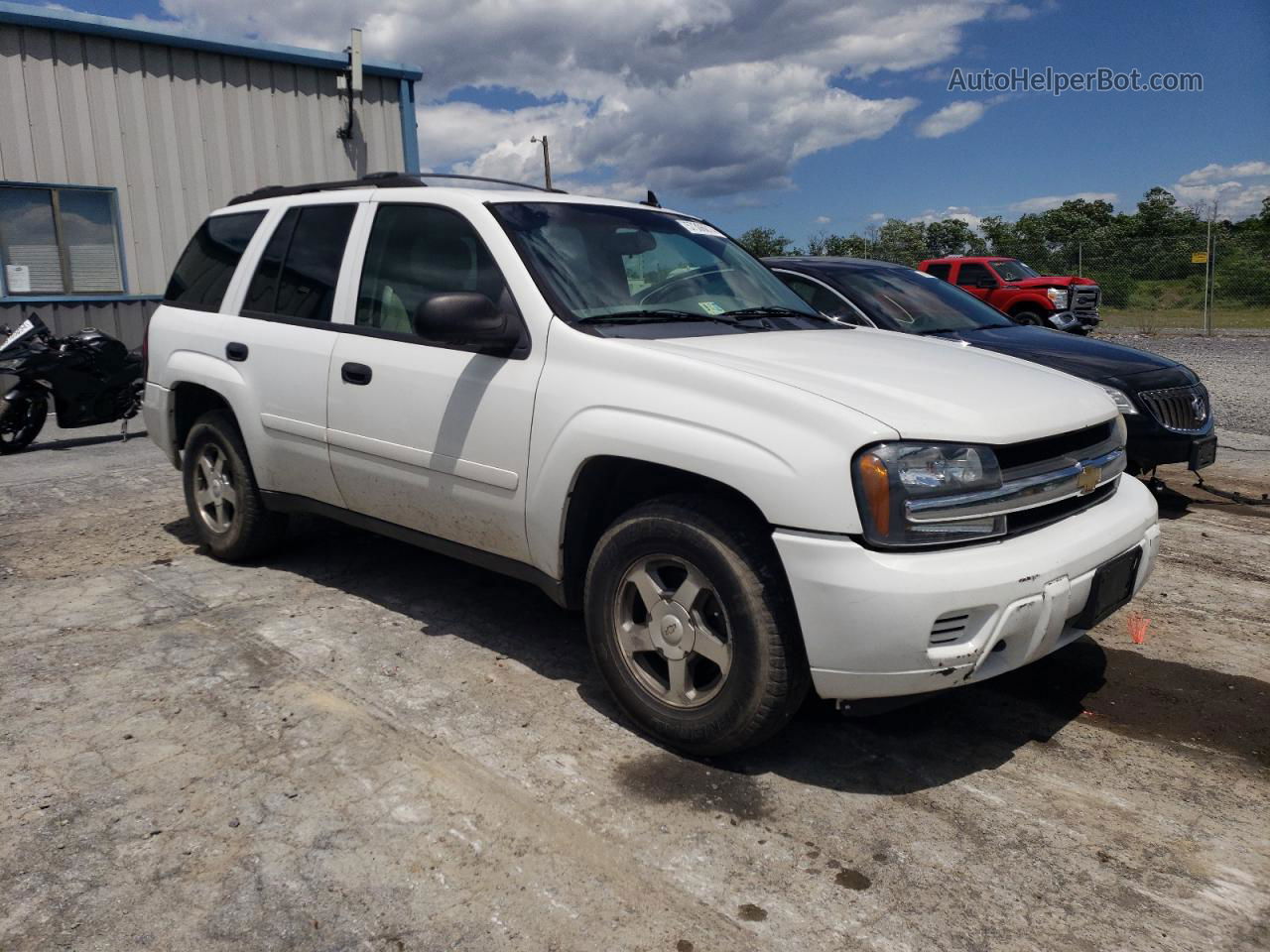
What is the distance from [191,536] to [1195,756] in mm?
5107

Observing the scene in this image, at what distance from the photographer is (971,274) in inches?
837

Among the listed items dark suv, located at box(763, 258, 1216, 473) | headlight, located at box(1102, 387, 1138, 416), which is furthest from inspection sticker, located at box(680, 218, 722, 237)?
headlight, located at box(1102, 387, 1138, 416)

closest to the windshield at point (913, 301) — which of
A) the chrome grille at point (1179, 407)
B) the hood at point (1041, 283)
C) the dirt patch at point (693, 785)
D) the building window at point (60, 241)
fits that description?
the chrome grille at point (1179, 407)

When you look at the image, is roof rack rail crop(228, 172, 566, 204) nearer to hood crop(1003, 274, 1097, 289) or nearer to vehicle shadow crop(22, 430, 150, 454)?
vehicle shadow crop(22, 430, 150, 454)

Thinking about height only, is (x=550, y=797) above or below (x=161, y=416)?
below

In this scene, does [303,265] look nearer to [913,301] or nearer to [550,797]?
[550,797]

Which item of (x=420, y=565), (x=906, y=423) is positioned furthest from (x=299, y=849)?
(x=420, y=565)

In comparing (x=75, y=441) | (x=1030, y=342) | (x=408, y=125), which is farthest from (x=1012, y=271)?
(x=75, y=441)

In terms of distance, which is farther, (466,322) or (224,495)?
(224,495)

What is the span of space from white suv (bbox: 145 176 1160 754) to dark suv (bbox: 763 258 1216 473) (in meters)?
2.34

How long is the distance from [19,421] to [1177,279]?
24.4 m

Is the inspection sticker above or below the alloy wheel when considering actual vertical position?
above

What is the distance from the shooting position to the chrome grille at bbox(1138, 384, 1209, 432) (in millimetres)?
5957

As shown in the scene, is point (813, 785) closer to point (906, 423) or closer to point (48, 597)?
point (906, 423)
